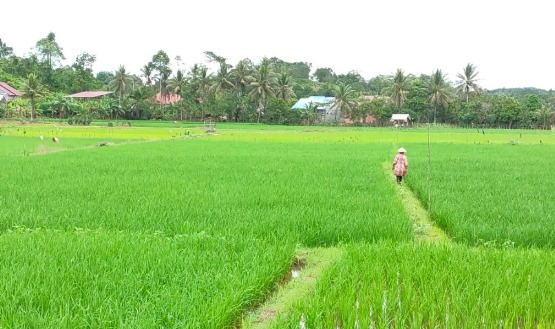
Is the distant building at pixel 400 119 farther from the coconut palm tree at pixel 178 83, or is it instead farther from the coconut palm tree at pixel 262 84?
the coconut palm tree at pixel 178 83

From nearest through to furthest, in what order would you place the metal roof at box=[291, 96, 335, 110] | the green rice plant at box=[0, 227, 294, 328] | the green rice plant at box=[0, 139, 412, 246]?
the green rice plant at box=[0, 227, 294, 328] → the green rice plant at box=[0, 139, 412, 246] → the metal roof at box=[291, 96, 335, 110]

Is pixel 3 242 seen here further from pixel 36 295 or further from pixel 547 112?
pixel 547 112

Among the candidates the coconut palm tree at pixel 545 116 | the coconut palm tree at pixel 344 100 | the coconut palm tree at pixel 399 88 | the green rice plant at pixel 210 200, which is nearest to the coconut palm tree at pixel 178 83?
the coconut palm tree at pixel 344 100

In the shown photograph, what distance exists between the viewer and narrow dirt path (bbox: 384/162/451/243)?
18.1ft

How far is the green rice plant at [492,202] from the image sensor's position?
5.17 meters

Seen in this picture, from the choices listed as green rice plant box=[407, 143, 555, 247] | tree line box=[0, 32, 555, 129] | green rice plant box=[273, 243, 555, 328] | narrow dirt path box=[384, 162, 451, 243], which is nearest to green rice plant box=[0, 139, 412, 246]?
narrow dirt path box=[384, 162, 451, 243]

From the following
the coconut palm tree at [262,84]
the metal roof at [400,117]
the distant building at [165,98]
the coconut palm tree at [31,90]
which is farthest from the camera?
the distant building at [165,98]

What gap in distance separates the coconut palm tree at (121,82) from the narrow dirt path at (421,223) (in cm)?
4334

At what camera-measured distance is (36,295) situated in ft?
10.1

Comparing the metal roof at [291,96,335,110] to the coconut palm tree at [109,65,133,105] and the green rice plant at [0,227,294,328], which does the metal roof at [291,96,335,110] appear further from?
the green rice plant at [0,227,294,328]

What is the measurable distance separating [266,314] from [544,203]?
5.33 m

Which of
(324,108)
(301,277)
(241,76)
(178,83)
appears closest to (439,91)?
(324,108)

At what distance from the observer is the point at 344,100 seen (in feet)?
148

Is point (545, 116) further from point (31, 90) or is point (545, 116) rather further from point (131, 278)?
point (131, 278)
